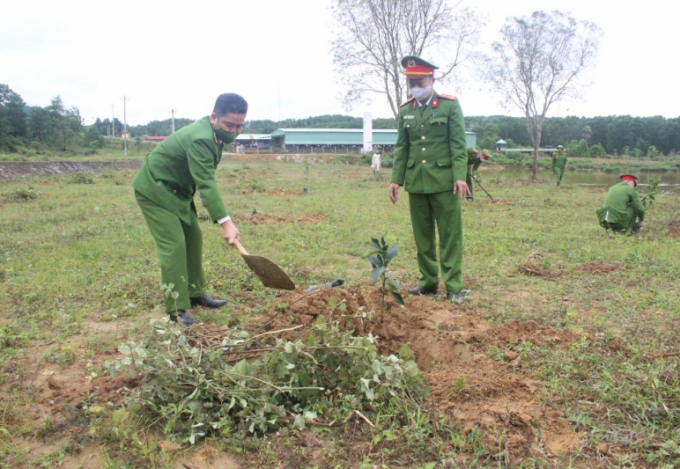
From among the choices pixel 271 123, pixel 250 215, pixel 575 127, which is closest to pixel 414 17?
pixel 250 215

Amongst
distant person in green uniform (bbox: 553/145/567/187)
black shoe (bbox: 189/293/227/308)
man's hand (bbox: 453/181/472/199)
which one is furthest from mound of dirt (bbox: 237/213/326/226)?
distant person in green uniform (bbox: 553/145/567/187)

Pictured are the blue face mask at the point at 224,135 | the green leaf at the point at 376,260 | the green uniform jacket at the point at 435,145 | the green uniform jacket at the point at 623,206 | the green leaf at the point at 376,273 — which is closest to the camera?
the green leaf at the point at 376,273

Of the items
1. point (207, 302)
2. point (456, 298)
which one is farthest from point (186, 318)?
point (456, 298)

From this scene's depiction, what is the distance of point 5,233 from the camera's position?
712cm

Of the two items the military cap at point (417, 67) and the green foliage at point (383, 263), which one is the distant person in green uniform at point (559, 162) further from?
the green foliage at point (383, 263)

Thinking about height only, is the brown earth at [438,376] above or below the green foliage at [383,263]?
below

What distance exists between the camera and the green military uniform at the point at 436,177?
4.13 meters

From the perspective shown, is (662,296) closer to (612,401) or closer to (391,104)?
(612,401)

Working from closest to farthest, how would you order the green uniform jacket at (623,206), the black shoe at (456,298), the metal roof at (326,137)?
the black shoe at (456,298)
the green uniform jacket at (623,206)
the metal roof at (326,137)

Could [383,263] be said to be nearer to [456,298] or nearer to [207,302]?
[456,298]

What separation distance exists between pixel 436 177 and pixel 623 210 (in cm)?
453

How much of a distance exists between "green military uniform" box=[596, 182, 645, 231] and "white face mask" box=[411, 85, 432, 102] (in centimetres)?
447

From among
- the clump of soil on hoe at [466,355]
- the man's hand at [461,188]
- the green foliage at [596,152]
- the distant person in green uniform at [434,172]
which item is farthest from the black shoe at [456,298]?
the green foliage at [596,152]

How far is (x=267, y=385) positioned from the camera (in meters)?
2.31
